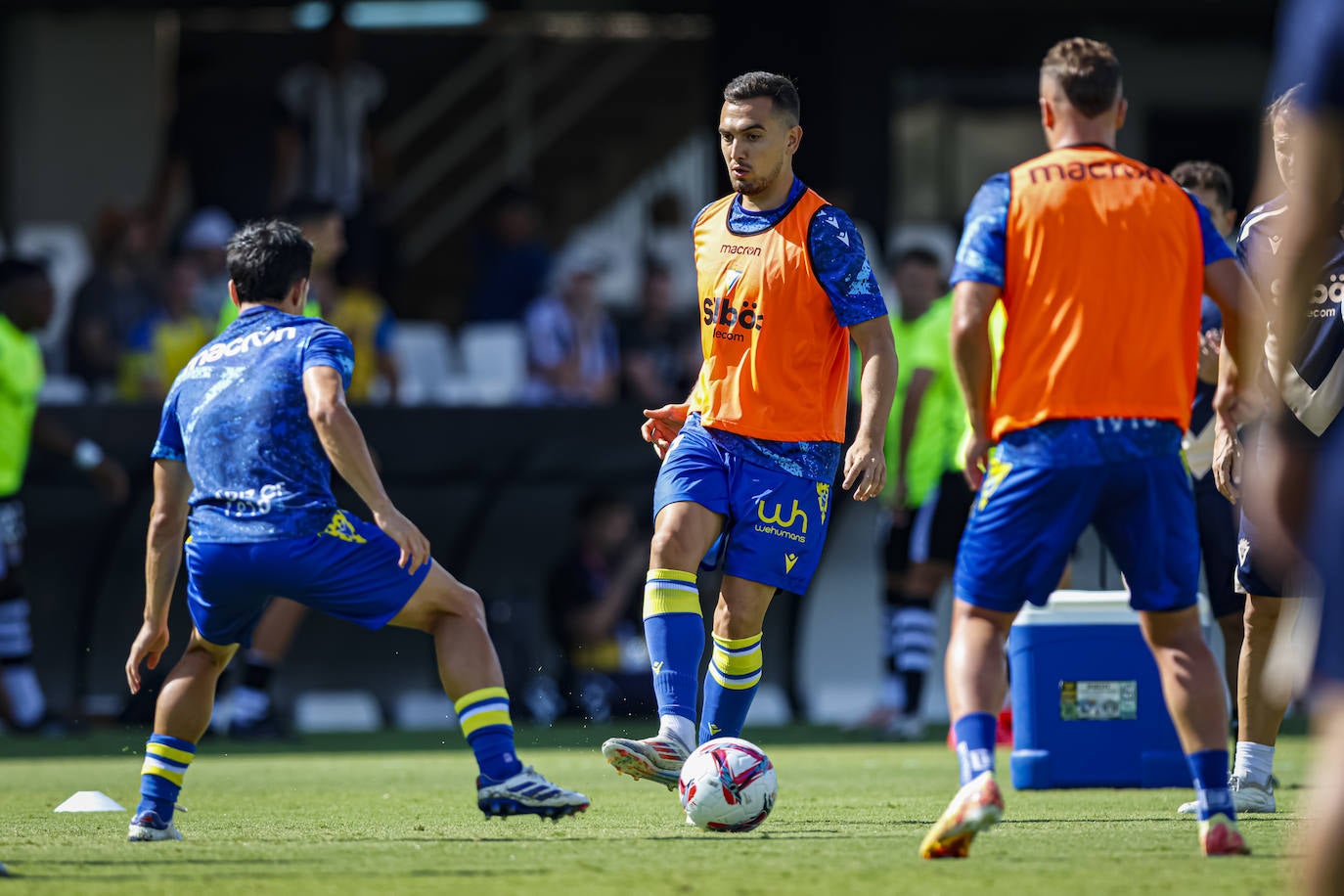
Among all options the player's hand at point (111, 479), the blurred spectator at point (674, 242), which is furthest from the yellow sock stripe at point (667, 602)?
the blurred spectator at point (674, 242)

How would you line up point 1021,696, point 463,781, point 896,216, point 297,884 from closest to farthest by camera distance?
1. point 297,884
2. point 1021,696
3. point 463,781
4. point 896,216

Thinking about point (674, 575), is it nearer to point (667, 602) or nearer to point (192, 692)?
point (667, 602)

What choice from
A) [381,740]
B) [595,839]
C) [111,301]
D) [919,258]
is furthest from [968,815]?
[111,301]

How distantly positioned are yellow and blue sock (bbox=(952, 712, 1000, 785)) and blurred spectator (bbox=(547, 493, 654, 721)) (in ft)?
24.0

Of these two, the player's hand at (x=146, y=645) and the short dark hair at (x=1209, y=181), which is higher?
the short dark hair at (x=1209, y=181)

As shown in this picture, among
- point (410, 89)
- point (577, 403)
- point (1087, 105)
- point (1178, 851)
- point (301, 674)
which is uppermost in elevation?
point (410, 89)

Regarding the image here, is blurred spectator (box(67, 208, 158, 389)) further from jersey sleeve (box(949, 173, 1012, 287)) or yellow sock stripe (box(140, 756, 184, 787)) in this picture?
jersey sleeve (box(949, 173, 1012, 287))

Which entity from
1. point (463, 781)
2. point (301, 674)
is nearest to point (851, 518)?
point (301, 674)

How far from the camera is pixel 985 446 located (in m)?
5.39

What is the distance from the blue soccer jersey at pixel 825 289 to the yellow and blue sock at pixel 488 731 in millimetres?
1177

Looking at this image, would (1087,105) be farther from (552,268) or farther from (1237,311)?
(552,268)

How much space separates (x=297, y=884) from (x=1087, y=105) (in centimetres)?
288

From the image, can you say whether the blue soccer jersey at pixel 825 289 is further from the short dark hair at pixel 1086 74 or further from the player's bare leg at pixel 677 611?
the short dark hair at pixel 1086 74

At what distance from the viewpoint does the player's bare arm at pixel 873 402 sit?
6199mm
